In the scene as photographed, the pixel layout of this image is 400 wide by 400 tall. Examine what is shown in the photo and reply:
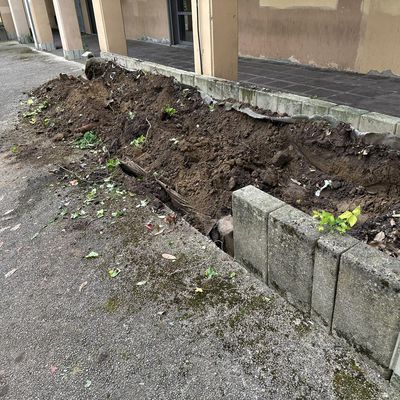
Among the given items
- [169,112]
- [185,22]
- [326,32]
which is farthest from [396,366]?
[185,22]

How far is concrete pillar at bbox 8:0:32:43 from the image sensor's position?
17.0 meters

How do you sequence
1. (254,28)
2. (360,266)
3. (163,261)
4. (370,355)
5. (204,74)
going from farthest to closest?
(254,28) → (204,74) → (163,261) → (370,355) → (360,266)

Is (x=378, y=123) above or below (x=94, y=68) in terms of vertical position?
above

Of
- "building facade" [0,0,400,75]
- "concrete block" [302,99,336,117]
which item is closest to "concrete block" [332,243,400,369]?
"concrete block" [302,99,336,117]

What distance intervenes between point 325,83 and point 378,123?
2.84 m

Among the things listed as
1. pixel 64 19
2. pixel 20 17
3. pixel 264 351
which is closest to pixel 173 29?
pixel 64 19

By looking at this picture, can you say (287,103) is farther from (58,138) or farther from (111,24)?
Answer: (111,24)

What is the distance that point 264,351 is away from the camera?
2316mm

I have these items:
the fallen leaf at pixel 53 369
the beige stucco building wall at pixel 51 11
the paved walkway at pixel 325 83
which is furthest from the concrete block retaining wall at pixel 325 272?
the beige stucco building wall at pixel 51 11

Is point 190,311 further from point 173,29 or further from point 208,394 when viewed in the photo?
point 173,29

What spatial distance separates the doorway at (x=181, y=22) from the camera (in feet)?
36.0

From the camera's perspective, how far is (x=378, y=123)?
143 inches

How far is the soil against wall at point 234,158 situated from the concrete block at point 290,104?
0.27 metres

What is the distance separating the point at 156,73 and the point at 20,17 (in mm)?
14364
